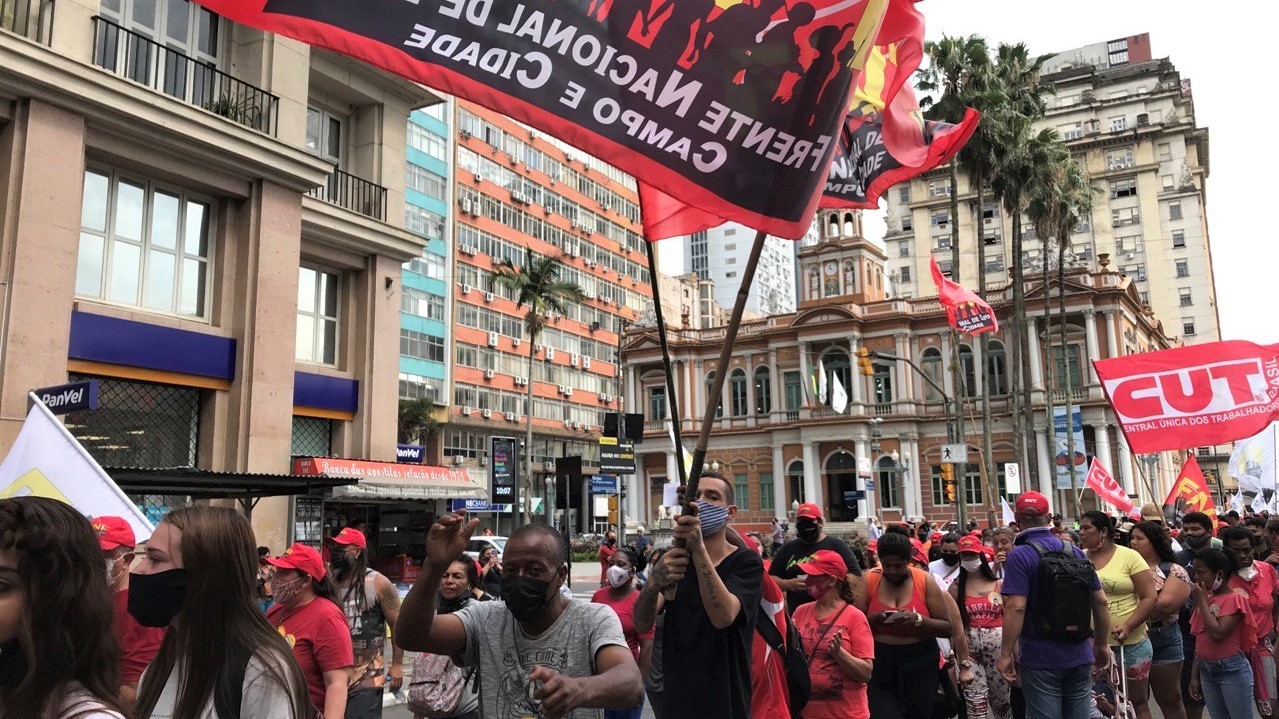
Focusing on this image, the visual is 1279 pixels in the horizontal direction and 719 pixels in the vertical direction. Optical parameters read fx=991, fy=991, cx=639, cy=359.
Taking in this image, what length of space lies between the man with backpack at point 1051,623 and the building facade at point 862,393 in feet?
143

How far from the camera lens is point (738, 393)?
66.4m

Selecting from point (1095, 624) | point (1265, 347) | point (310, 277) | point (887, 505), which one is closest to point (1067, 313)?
point (887, 505)

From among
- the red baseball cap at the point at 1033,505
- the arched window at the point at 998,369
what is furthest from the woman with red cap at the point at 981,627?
the arched window at the point at 998,369

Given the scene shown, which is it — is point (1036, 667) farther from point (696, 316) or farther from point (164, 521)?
point (696, 316)

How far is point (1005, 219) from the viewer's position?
295ft

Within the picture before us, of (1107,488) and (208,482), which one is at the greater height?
(208,482)

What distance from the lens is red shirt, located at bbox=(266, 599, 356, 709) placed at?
4.96 m

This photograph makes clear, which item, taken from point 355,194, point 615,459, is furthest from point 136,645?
point 615,459

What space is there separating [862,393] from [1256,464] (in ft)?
134

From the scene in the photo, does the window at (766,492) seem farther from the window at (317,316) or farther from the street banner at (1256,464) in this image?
the window at (317,316)

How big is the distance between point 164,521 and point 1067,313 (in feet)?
193

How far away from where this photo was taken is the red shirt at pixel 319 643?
496 cm

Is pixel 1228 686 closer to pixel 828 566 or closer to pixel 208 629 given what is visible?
pixel 828 566

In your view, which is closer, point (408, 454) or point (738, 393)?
point (408, 454)
